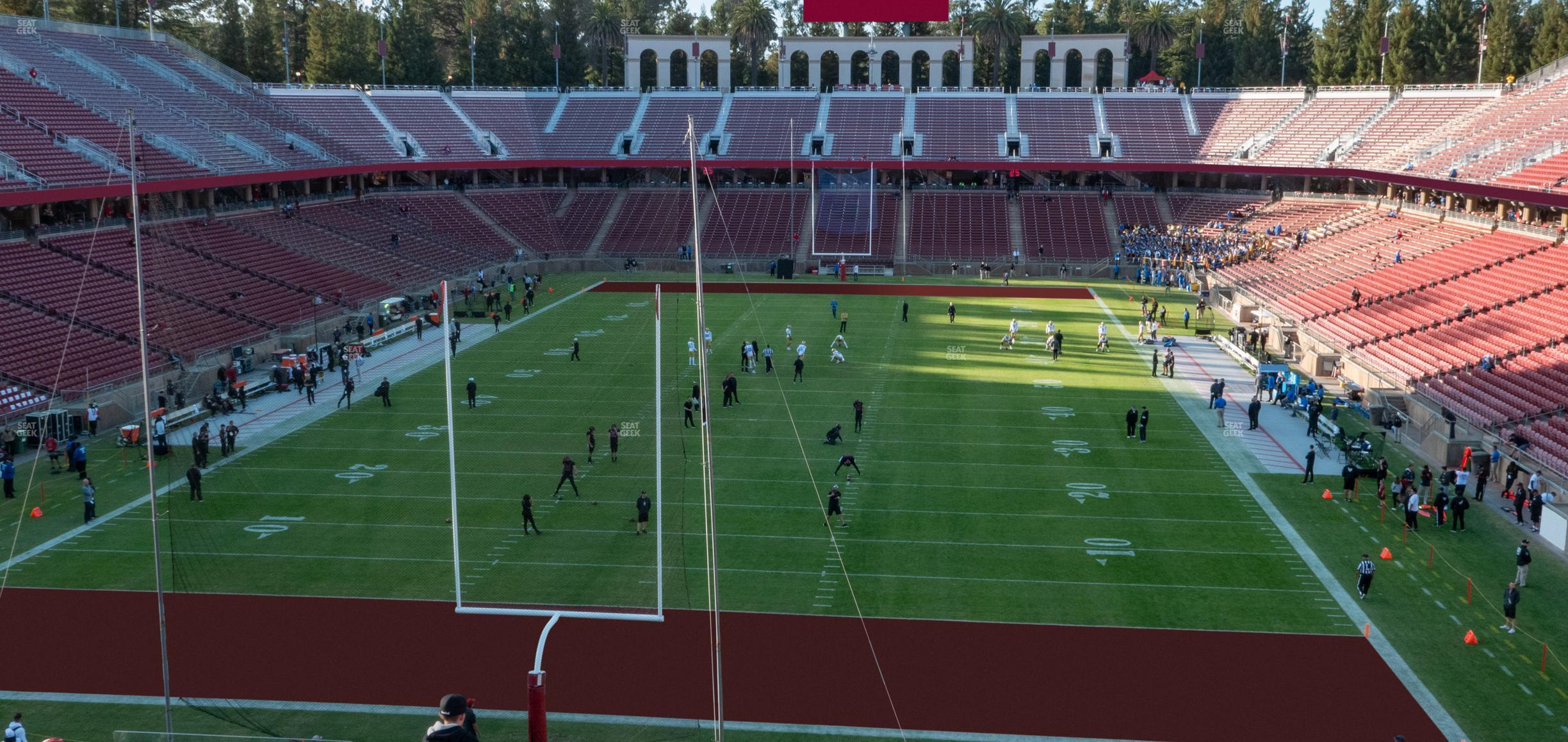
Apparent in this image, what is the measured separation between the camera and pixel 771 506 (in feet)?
82.2

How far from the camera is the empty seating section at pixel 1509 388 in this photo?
1125 inches

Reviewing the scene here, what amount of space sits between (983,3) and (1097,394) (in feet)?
248

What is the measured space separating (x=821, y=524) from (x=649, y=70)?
73.6 m

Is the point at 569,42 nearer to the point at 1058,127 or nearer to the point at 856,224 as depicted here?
the point at 856,224

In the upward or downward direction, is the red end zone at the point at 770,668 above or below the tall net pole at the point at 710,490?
below

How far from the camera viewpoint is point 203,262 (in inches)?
1715

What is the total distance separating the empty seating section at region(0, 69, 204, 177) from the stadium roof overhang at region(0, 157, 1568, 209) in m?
1.20

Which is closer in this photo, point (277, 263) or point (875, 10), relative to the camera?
point (277, 263)

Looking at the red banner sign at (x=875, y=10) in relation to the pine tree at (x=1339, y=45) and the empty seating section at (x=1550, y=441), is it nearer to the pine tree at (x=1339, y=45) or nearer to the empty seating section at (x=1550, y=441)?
the pine tree at (x=1339, y=45)

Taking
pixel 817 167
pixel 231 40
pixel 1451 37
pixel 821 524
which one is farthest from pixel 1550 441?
pixel 231 40

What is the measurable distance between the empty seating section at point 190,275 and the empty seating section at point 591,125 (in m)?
33.4

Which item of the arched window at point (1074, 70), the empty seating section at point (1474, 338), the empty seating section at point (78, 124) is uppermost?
the arched window at point (1074, 70)

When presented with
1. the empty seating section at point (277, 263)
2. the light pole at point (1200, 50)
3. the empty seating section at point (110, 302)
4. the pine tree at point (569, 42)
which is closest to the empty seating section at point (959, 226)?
the light pole at point (1200, 50)

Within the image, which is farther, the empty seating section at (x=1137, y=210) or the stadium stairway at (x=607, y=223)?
the empty seating section at (x=1137, y=210)
